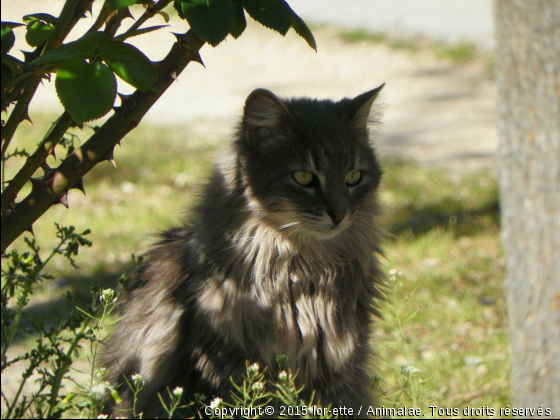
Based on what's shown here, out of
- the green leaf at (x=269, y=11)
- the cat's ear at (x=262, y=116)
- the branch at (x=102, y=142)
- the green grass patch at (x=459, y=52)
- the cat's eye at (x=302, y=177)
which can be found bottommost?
the green grass patch at (x=459, y=52)

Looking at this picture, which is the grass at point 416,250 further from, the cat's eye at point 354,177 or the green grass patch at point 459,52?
the green grass patch at point 459,52

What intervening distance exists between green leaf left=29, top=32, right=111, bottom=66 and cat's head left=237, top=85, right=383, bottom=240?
950 millimetres

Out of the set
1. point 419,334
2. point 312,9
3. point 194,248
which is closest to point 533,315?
point 419,334

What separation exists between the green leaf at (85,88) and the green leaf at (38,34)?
28cm

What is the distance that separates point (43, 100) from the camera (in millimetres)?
10305

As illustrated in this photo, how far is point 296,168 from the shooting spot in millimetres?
2578

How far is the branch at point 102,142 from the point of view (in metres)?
1.89

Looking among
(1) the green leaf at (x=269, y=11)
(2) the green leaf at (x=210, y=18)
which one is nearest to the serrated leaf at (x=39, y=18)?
(2) the green leaf at (x=210, y=18)

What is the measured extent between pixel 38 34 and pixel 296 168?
1114 mm

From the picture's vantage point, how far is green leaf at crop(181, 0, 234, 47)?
5.24 ft

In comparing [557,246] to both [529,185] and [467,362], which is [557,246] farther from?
[467,362]

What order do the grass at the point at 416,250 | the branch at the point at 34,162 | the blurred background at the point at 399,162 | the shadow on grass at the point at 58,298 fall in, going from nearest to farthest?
the branch at the point at 34,162 → the grass at the point at 416,250 → the blurred background at the point at 399,162 → the shadow on grass at the point at 58,298

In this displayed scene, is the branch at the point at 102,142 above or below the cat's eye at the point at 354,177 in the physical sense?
above

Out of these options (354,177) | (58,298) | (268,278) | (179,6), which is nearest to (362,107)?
(354,177)
